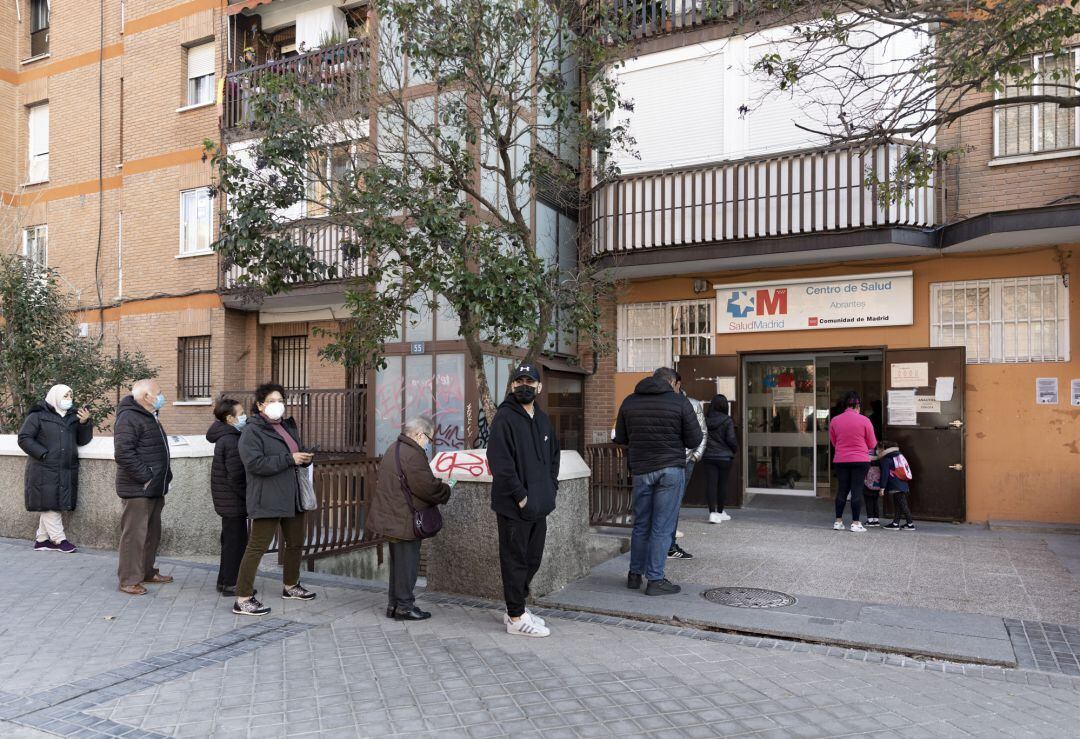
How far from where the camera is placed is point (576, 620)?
19.6 feet

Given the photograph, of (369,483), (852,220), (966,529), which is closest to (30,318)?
(369,483)

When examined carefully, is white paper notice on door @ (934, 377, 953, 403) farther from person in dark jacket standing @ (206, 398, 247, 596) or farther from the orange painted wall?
person in dark jacket standing @ (206, 398, 247, 596)

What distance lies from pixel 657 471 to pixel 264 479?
305cm

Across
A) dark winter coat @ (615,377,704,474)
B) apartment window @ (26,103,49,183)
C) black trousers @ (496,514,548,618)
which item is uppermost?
apartment window @ (26,103,49,183)

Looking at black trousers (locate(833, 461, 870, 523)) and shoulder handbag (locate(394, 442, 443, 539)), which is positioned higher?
shoulder handbag (locate(394, 442, 443, 539))

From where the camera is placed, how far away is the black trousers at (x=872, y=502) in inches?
397

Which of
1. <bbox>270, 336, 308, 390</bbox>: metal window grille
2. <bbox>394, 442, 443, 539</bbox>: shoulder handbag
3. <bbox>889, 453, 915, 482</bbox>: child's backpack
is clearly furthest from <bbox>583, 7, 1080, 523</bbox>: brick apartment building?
<bbox>394, 442, 443, 539</bbox>: shoulder handbag

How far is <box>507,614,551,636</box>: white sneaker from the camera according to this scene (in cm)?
549

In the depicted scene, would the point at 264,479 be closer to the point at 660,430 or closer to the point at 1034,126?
the point at 660,430

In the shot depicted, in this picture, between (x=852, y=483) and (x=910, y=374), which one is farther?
(x=910, y=374)

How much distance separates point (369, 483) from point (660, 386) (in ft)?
10.6

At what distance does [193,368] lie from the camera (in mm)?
15586

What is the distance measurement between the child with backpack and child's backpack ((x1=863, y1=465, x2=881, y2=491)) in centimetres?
10

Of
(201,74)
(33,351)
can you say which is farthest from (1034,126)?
(201,74)
